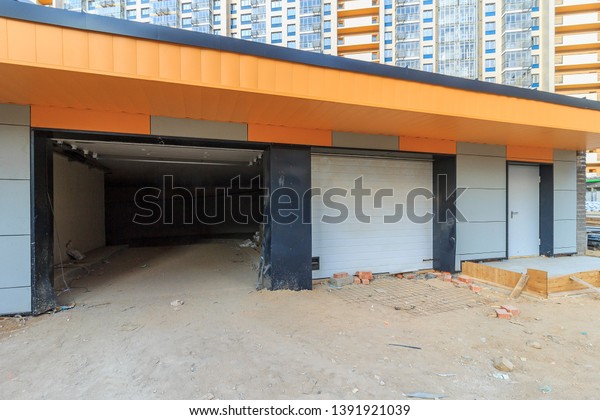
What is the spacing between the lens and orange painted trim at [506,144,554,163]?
21.1 feet

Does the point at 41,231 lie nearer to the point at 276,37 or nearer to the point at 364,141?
the point at 364,141

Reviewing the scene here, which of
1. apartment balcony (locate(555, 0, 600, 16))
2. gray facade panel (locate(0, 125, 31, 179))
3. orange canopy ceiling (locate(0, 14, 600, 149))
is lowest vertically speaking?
gray facade panel (locate(0, 125, 31, 179))

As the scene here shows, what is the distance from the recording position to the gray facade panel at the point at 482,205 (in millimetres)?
6090

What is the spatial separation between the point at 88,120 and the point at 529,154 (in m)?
8.84

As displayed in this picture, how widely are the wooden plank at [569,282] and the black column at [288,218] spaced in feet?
13.3

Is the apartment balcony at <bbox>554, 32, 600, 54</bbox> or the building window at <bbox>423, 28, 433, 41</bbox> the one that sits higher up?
the building window at <bbox>423, 28, 433, 41</bbox>

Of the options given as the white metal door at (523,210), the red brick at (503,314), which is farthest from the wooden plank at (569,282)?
the white metal door at (523,210)

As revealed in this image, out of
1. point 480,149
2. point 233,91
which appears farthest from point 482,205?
point 233,91

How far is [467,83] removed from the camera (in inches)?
165

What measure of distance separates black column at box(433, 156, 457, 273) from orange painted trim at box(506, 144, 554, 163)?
1.64m

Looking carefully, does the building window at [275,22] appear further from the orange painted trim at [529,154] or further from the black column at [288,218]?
the black column at [288,218]

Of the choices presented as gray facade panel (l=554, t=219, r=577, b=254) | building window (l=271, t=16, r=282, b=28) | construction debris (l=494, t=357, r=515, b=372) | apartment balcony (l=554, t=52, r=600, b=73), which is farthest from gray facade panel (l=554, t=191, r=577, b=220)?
building window (l=271, t=16, r=282, b=28)

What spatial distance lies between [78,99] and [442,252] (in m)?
6.85

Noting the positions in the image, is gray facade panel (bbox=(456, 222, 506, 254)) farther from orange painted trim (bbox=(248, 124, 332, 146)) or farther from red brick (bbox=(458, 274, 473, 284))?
orange painted trim (bbox=(248, 124, 332, 146))
